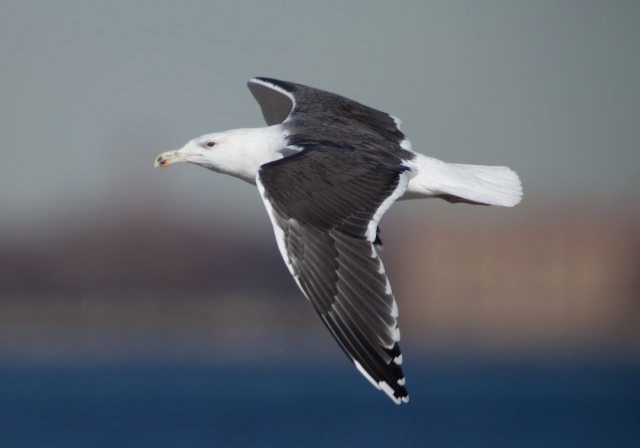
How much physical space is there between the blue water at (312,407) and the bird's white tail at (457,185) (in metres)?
30.4

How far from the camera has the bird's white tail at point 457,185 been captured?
A: 891 centimetres

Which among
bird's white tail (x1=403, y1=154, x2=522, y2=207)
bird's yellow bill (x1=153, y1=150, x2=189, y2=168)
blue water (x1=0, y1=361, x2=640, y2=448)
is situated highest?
bird's yellow bill (x1=153, y1=150, x2=189, y2=168)

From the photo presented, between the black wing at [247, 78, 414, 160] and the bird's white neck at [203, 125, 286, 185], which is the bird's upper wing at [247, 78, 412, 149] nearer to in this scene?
the black wing at [247, 78, 414, 160]

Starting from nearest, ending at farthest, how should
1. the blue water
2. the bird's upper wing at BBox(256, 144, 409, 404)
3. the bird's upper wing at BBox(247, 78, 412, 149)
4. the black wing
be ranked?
the bird's upper wing at BBox(256, 144, 409, 404)
the black wing
the bird's upper wing at BBox(247, 78, 412, 149)
the blue water

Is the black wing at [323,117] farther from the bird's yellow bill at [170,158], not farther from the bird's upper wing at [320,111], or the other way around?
the bird's yellow bill at [170,158]

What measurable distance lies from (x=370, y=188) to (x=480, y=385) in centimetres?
5652

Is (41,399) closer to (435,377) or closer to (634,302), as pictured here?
(435,377)

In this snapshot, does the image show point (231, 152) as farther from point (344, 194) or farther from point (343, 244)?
point (343, 244)

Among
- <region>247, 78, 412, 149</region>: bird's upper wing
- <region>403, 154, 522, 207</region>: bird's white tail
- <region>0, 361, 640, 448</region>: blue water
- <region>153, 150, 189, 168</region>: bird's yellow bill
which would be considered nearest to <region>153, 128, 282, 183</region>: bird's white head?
<region>153, 150, 189, 168</region>: bird's yellow bill

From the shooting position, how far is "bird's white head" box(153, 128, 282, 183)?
9.31 m

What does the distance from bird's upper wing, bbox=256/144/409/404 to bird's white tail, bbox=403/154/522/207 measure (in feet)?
2.53

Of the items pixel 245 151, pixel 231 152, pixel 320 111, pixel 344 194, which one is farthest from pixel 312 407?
pixel 344 194

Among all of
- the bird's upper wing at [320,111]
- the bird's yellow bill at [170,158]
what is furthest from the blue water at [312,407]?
the bird's yellow bill at [170,158]

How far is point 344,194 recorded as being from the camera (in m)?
7.77
